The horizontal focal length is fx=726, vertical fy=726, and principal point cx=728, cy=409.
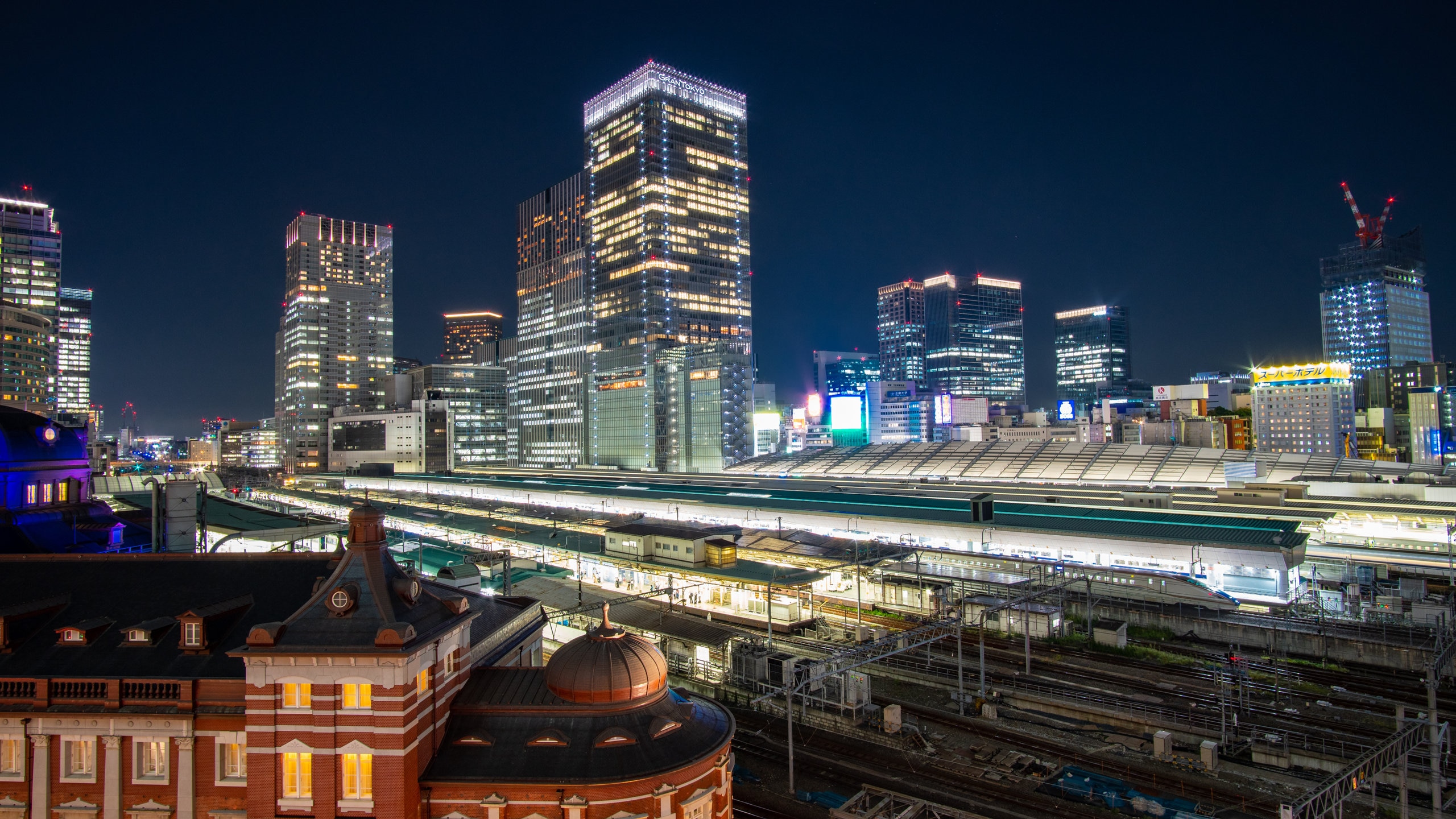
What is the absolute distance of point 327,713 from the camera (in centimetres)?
2102

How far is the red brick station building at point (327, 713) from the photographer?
68.6 feet

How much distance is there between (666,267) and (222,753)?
520ft

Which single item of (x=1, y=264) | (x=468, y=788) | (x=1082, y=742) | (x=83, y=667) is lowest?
(x=1082, y=742)

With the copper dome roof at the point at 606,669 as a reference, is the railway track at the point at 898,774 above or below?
below

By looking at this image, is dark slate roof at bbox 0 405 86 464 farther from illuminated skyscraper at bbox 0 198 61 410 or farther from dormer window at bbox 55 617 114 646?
illuminated skyscraper at bbox 0 198 61 410

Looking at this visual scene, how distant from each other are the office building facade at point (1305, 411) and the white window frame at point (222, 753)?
203663 millimetres

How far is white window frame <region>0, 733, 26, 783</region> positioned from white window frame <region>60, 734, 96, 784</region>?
1135 millimetres

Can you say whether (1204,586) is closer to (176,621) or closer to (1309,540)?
(1309,540)

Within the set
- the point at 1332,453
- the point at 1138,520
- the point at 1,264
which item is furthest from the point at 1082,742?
the point at 1,264

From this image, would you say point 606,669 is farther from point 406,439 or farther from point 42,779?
point 406,439

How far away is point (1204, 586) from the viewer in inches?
2229

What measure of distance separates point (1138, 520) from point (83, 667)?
74736 mm

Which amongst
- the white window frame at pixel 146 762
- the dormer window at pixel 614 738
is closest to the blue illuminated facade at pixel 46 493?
the white window frame at pixel 146 762

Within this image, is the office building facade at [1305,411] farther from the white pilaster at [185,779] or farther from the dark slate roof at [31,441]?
the dark slate roof at [31,441]
